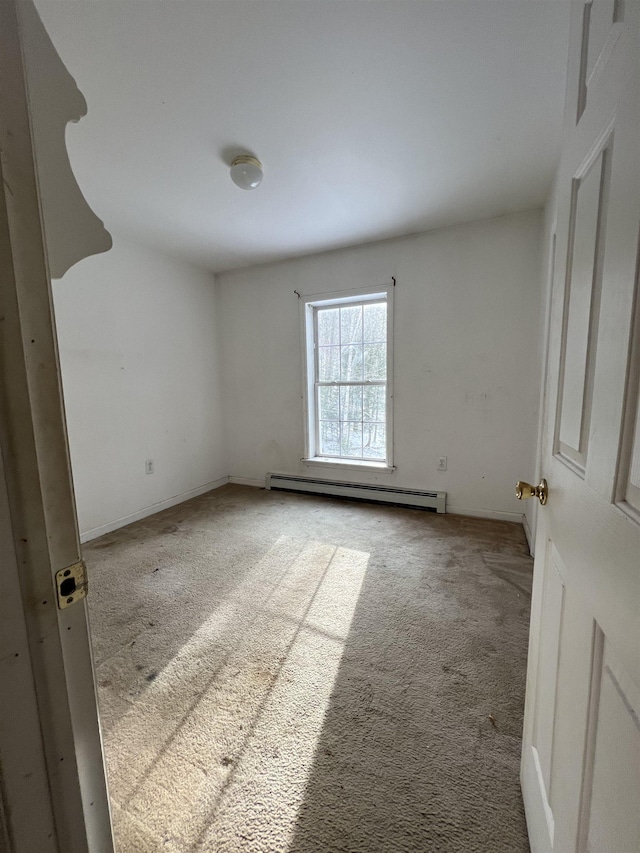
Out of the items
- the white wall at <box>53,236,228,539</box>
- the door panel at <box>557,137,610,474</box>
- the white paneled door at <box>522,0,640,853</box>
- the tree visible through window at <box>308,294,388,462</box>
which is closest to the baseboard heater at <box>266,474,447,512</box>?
the tree visible through window at <box>308,294,388,462</box>

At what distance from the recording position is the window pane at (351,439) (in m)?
3.50

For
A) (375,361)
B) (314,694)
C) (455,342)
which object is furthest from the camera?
(375,361)

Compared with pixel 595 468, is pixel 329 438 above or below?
below

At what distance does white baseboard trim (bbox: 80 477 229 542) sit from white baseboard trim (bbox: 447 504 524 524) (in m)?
2.62

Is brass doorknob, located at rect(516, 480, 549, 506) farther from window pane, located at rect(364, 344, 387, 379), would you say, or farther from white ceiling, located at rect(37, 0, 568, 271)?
window pane, located at rect(364, 344, 387, 379)

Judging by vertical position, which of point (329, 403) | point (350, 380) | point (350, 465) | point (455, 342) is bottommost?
point (350, 465)

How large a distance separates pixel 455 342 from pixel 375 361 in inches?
29.8

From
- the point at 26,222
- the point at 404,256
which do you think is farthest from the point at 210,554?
the point at 404,256

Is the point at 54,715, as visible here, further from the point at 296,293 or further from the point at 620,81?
the point at 296,293

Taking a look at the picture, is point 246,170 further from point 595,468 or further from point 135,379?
point 595,468

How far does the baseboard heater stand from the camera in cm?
311

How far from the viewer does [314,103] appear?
1507mm

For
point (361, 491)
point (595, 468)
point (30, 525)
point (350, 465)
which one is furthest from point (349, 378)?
point (30, 525)

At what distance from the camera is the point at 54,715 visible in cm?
50
